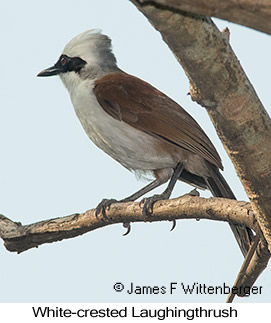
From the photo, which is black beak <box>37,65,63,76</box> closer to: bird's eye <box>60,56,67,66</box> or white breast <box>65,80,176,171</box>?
bird's eye <box>60,56,67,66</box>

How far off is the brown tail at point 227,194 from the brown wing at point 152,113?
19 centimetres

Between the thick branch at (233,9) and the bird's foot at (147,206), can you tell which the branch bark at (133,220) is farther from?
the thick branch at (233,9)

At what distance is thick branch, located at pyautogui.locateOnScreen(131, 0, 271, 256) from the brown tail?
1.28 meters

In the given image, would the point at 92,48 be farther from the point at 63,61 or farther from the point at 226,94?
the point at 226,94

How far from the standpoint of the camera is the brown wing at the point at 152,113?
527 cm

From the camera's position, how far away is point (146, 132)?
5.39m

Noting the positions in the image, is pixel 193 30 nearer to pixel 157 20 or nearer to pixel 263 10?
pixel 157 20

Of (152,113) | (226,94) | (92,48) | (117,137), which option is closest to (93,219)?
(117,137)

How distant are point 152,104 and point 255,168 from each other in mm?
2195

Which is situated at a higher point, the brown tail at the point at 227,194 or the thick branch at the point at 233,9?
the brown tail at the point at 227,194

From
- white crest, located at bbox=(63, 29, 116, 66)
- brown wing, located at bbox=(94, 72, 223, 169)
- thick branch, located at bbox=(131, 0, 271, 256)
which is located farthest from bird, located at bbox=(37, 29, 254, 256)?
thick branch, located at bbox=(131, 0, 271, 256)

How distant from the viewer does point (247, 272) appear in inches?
163

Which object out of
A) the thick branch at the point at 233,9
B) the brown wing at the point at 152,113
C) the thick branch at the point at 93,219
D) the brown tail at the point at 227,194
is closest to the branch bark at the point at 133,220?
the thick branch at the point at 93,219
